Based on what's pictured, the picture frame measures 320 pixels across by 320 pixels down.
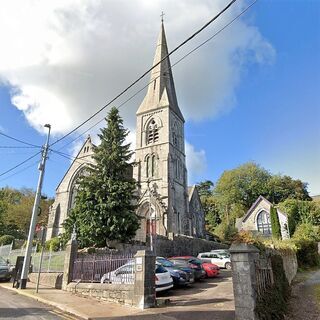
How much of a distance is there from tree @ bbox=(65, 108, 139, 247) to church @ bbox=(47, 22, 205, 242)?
10113 millimetres

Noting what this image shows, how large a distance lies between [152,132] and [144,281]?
32.3 metres

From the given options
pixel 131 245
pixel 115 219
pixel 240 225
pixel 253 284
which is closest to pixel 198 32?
pixel 253 284

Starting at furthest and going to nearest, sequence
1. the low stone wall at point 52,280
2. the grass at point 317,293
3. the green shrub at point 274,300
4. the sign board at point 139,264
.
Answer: the low stone wall at point 52,280 < the grass at point 317,293 < the sign board at point 139,264 < the green shrub at point 274,300

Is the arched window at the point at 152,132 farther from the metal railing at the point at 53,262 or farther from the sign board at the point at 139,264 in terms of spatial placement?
the sign board at the point at 139,264

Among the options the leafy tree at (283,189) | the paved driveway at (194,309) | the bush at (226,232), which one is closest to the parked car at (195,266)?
the paved driveway at (194,309)

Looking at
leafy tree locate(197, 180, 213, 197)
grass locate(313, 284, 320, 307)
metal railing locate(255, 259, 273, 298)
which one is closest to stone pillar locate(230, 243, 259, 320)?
metal railing locate(255, 259, 273, 298)

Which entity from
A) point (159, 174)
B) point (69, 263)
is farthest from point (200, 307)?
point (159, 174)

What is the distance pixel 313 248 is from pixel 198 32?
25.1 m

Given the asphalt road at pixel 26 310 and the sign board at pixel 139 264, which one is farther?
the sign board at pixel 139 264

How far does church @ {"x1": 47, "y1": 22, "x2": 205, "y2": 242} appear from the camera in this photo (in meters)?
35.2

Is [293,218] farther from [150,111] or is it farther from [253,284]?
[253,284]

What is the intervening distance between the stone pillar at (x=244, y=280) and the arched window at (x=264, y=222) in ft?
144

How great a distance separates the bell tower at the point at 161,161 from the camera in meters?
34.7

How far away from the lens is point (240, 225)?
52688mm
